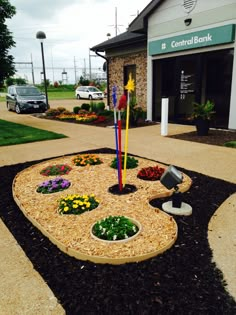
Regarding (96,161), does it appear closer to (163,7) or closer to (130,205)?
(130,205)

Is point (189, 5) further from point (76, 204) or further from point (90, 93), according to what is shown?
point (90, 93)

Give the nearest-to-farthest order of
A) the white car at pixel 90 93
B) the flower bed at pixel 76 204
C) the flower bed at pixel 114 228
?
1. the flower bed at pixel 114 228
2. the flower bed at pixel 76 204
3. the white car at pixel 90 93

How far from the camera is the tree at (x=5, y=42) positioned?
10.1 metres

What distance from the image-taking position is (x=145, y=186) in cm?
434

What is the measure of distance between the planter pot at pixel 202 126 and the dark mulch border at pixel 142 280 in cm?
569

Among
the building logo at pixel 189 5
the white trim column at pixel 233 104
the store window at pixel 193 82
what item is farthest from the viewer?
the store window at pixel 193 82

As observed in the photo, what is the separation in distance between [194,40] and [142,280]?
8989 millimetres

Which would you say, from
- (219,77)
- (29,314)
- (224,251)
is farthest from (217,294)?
(219,77)

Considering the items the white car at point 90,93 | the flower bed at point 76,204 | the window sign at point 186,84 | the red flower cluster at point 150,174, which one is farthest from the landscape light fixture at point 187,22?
the white car at point 90,93

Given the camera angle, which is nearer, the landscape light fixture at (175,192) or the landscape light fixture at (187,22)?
the landscape light fixture at (175,192)

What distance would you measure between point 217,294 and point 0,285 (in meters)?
1.79

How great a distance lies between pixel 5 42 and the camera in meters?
10.5

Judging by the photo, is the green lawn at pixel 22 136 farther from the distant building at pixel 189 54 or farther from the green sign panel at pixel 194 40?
the green sign panel at pixel 194 40

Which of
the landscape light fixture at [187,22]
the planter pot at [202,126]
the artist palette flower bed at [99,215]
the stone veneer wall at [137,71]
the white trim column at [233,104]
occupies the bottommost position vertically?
the artist palette flower bed at [99,215]
